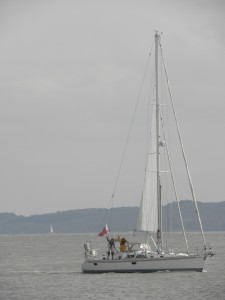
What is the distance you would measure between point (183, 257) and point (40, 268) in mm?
25549

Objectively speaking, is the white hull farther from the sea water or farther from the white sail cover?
the white sail cover

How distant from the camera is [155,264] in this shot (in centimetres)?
6525

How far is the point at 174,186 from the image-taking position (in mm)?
70312

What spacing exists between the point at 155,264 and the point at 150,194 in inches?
195

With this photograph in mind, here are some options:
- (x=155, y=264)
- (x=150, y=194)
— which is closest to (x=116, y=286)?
(x=155, y=264)

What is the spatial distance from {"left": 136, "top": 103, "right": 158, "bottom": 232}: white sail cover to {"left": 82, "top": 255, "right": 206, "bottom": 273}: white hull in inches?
90.0

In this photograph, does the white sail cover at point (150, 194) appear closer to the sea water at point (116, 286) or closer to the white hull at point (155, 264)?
the white hull at point (155, 264)

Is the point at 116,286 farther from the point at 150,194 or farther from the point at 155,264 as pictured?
the point at 150,194

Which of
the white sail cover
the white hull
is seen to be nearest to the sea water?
the white hull

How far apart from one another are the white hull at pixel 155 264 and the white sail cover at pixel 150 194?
2.29 m

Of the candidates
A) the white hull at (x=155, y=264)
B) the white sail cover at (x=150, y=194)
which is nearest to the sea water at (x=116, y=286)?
the white hull at (x=155, y=264)

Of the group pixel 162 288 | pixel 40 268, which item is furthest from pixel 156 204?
pixel 40 268

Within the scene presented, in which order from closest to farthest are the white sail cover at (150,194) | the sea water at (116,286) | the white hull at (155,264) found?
the sea water at (116,286) → the white hull at (155,264) → the white sail cover at (150,194)

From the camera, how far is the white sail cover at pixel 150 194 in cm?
6631
